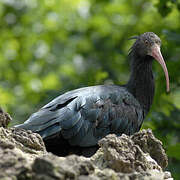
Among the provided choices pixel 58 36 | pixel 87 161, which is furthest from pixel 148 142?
pixel 58 36

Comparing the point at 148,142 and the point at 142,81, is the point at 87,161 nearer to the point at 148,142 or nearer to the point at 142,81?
the point at 148,142

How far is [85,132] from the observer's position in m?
7.95

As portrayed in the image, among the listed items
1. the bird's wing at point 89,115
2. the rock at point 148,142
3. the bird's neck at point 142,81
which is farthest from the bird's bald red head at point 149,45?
the rock at point 148,142

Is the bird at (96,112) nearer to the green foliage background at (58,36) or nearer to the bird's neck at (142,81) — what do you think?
the bird's neck at (142,81)

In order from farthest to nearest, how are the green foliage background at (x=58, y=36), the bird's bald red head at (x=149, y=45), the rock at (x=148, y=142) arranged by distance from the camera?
the green foliage background at (x=58, y=36) → the bird's bald red head at (x=149, y=45) → the rock at (x=148, y=142)

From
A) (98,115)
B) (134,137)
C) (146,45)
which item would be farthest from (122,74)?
(134,137)

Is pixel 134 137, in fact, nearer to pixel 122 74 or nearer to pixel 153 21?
pixel 122 74

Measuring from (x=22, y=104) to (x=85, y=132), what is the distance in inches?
317

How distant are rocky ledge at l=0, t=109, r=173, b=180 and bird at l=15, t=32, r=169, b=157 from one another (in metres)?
2.68

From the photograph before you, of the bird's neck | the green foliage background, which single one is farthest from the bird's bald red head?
the green foliage background

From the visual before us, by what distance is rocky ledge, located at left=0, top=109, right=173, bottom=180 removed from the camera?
3346mm

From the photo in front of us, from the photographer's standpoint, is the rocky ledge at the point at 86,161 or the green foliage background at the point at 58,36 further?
the green foliage background at the point at 58,36

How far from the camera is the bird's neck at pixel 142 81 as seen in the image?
9152mm

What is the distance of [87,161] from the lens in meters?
3.70
